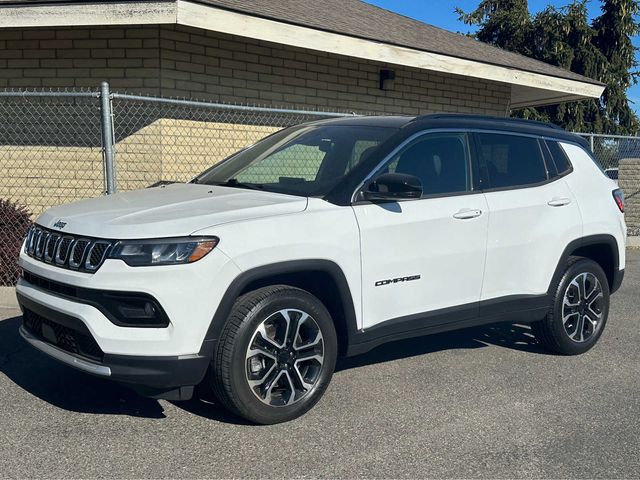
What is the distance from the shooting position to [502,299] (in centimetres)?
506

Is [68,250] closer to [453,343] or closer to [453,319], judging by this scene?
[453,319]

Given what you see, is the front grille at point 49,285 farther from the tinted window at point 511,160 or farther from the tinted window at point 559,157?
the tinted window at point 559,157

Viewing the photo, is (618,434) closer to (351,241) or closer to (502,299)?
(502,299)

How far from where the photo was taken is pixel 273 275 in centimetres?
393

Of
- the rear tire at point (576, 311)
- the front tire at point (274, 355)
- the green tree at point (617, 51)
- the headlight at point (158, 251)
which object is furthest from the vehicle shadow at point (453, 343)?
the green tree at point (617, 51)

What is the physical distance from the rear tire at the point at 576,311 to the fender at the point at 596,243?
0.08 meters

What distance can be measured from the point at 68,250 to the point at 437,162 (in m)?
2.49

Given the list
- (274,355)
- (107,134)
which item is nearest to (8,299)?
(107,134)

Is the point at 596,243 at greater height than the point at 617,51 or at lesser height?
lesser

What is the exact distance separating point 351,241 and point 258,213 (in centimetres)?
61

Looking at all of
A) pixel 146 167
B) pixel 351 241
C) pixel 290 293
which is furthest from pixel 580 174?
pixel 146 167

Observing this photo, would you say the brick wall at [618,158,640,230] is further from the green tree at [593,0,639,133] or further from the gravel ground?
the green tree at [593,0,639,133]

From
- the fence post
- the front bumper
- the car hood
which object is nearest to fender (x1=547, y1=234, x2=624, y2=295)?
the car hood

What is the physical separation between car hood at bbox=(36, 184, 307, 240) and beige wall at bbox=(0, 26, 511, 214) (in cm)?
456
